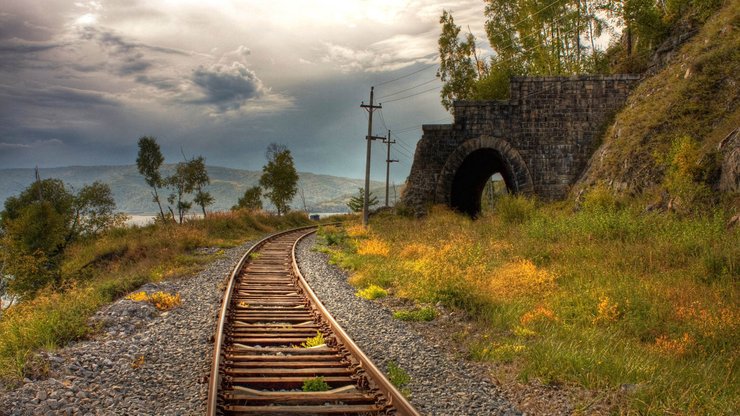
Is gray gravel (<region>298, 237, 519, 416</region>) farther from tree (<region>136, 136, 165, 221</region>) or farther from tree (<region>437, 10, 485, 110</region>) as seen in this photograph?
tree (<region>136, 136, 165, 221</region>)

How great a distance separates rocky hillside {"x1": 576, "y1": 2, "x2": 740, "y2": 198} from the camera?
1373 centimetres

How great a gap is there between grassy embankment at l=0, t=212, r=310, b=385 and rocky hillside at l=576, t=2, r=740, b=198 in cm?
1443

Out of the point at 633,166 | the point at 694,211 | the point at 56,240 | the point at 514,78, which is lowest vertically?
the point at 56,240

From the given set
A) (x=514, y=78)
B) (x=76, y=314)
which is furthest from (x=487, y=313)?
(x=514, y=78)

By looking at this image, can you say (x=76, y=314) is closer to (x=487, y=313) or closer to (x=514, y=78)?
(x=487, y=313)

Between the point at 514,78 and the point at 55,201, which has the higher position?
the point at 514,78

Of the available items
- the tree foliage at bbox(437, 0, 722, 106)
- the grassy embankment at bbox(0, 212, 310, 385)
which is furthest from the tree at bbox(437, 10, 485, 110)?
the grassy embankment at bbox(0, 212, 310, 385)

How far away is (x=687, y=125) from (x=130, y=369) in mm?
17638

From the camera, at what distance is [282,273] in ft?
42.3

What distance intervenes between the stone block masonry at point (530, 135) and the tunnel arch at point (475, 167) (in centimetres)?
5

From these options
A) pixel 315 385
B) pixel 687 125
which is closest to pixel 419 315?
pixel 315 385

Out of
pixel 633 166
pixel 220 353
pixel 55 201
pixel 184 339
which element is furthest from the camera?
pixel 55 201

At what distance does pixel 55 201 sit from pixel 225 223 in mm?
34507

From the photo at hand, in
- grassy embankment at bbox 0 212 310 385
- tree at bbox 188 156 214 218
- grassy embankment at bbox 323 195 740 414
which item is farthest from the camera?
tree at bbox 188 156 214 218
